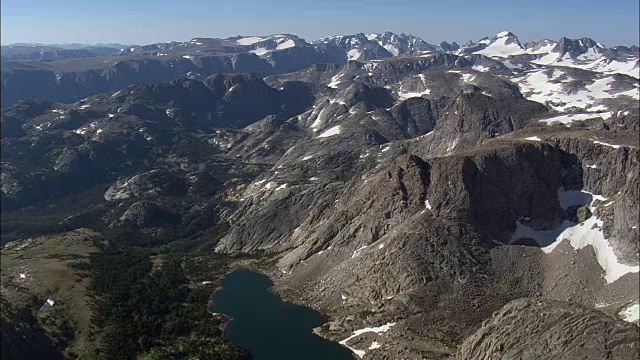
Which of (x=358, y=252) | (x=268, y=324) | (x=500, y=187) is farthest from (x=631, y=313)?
(x=268, y=324)

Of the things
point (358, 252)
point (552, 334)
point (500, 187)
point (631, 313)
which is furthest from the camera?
point (500, 187)

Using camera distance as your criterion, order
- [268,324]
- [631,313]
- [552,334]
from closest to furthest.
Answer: [552,334] → [631,313] → [268,324]

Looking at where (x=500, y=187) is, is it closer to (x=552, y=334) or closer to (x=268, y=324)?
(x=268, y=324)

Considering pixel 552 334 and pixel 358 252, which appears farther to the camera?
pixel 358 252

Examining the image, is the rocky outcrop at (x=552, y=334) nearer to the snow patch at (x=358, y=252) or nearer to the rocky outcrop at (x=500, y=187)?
the rocky outcrop at (x=500, y=187)

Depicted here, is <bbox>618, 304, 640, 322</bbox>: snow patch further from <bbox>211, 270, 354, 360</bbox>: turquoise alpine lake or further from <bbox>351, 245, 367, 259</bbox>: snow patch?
<bbox>351, 245, 367, 259</bbox>: snow patch

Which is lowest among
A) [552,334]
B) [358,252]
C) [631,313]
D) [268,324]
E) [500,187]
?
[268,324]

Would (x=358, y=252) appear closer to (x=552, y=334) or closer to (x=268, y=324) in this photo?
(x=268, y=324)

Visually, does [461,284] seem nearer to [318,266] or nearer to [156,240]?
[318,266]

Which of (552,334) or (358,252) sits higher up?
(552,334)
